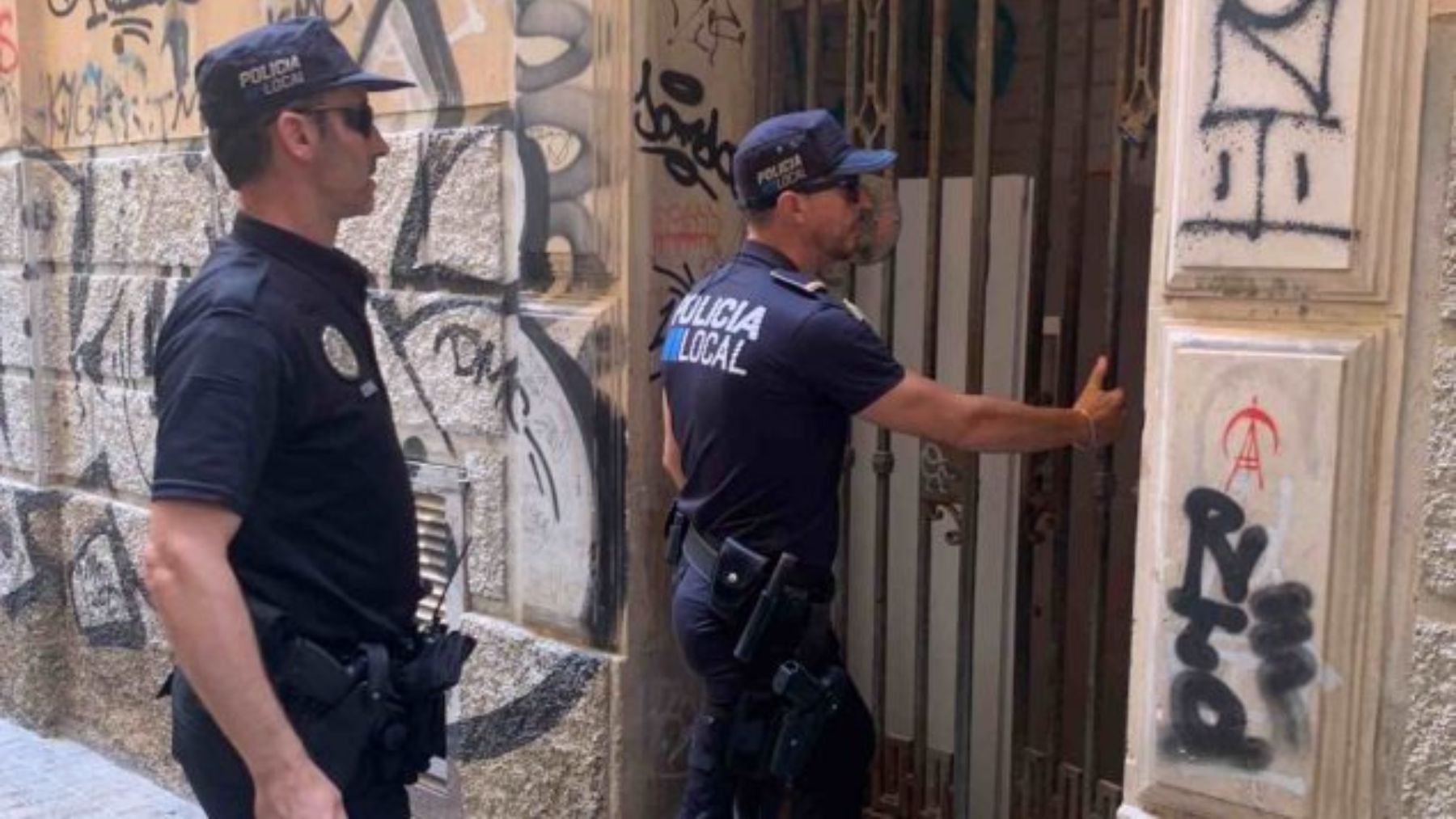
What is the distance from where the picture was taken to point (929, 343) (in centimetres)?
350

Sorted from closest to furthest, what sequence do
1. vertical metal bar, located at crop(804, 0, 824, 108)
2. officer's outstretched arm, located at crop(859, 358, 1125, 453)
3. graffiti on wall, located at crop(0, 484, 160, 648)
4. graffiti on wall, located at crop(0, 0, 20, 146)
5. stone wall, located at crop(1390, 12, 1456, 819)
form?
1. stone wall, located at crop(1390, 12, 1456, 819)
2. officer's outstretched arm, located at crop(859, 358, 1125, 453)
3. vertical metal bar, located at crop(804, 0, 824, 108)
4. graffiti on wall, located at crop(0, 484, 160, 648)
5. graffiti on wall, located at crop(0, 0, 20, 146)

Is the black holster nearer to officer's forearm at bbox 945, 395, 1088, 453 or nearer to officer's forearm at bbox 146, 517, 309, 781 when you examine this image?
officer's forearm at bbox 146, 517, 309, 781

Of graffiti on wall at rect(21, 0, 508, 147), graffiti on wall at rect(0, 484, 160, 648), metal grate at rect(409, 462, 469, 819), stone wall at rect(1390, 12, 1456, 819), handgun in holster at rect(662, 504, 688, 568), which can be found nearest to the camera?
stone wall at rect(1390, 12, 1456, 819)

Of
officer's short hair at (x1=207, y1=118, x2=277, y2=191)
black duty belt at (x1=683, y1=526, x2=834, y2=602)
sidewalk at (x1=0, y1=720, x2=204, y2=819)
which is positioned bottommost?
sidewalk at (x1=0, y1=720, x2=204, y2=819)

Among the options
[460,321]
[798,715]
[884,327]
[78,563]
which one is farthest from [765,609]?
[78,563]

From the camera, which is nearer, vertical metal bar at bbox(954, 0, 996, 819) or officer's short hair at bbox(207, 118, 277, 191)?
officer's short hair at bbox(207, 118, 277, 191)

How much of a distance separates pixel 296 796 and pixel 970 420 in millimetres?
1404

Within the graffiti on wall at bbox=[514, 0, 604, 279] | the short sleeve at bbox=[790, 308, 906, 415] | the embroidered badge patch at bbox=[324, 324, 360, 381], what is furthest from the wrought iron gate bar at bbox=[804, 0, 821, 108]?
the embroidered badge patch at bbox=[324, 324, 360, 381]

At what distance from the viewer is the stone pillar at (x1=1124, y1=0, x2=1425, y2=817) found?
232 centimetres

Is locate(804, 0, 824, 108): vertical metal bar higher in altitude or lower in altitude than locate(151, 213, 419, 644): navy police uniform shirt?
higher

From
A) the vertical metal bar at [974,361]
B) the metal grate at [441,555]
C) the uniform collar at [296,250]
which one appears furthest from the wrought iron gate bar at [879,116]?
the uniform collar at [296,250]

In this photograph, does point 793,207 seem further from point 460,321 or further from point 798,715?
point 460,321

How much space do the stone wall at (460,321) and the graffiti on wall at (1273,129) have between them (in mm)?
1576

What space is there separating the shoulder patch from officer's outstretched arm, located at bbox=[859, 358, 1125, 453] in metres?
0.24
